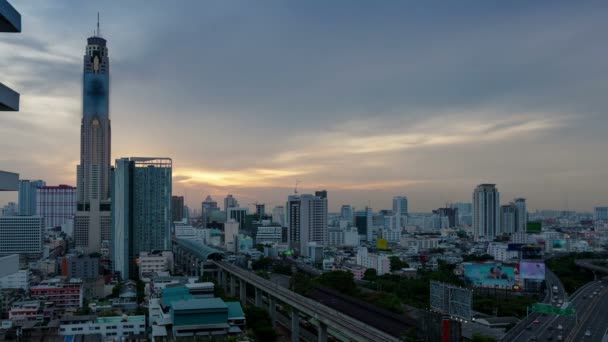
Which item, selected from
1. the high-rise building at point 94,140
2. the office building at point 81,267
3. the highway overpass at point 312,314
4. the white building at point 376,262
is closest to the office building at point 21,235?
the high-rise building at point 94,140

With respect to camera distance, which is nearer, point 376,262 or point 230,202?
point 376,262

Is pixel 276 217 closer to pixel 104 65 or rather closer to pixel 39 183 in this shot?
pixel 39 183

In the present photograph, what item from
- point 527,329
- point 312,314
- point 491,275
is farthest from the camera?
point 491,275

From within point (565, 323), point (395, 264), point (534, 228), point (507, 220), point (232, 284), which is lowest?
point (232, 284)

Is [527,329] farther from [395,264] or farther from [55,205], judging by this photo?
[55,205]

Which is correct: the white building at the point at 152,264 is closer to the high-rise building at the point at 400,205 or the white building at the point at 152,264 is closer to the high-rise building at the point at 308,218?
the high-rise building at the point at 308,218

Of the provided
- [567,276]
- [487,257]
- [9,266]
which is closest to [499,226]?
[487,257]

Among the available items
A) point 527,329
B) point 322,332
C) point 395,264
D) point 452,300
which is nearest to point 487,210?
point 395,264
